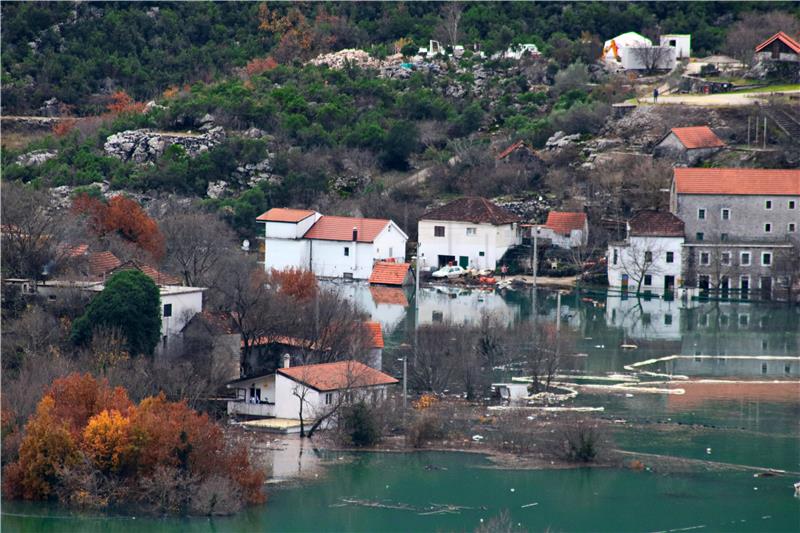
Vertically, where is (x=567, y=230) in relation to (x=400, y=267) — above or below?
above

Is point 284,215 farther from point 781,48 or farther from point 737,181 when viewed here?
point 781,48

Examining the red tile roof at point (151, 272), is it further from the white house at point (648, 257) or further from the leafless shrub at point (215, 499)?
the white house at point (648, 257)

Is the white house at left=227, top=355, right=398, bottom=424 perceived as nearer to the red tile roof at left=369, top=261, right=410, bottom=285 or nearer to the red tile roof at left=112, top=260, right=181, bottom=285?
the red tile roof at left=112, top=260, right=181, bottom=285

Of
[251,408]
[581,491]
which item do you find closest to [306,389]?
[251,408]

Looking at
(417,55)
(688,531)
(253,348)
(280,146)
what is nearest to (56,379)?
(253,348)

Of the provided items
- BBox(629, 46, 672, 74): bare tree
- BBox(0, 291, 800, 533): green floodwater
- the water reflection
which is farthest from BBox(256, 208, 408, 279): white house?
BBox(629, 46, 672, 74): bare tree

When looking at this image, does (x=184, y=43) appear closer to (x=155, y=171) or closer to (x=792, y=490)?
(x=155, y=171)
